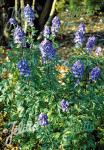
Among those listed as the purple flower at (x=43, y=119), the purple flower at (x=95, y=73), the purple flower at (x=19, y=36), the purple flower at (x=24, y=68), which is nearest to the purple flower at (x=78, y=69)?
the purple flower at (x=95, y=73)

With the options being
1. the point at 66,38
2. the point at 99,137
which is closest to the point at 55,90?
the point at 99,137

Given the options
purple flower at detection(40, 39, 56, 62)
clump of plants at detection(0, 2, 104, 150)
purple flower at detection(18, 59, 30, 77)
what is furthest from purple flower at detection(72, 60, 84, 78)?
purple flower at detection(18, 59, 30, 77)

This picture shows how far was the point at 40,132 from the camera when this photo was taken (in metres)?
5.53

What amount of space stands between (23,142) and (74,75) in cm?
134

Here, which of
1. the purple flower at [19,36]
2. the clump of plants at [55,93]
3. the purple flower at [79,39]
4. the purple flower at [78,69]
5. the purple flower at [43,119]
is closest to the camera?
the purple flower at [43,119]

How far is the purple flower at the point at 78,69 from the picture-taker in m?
5.40

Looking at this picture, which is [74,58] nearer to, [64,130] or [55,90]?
[55,90]

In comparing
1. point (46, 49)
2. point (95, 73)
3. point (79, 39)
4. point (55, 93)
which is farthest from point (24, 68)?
point (79, 39)

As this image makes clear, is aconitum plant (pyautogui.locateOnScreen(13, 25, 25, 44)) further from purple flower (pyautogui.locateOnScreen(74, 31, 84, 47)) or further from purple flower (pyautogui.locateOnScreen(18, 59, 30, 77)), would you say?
purple flower (pyautogui.locateOnScreen(74, 31, 84, 47))

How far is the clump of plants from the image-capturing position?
18.6 ft

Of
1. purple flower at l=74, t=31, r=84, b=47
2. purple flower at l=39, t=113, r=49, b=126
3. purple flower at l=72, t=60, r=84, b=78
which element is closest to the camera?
purple flower at l=39, t=113, r=49, b=126

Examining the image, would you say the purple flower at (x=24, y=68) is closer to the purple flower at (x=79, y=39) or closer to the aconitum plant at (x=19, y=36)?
the aconitum plant at (x=19, y=36)

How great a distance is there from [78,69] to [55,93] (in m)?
0.50

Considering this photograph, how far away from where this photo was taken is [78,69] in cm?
541
